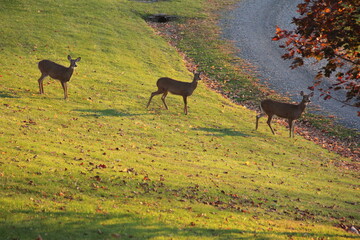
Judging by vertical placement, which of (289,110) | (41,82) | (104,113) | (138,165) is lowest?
(104,113)

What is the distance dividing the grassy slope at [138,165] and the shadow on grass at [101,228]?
32mm

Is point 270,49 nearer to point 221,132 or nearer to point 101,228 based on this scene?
point 221,132

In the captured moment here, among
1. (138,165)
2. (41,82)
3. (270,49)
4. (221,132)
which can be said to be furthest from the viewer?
(270,49)

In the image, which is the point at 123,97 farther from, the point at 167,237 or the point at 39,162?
the point at 167,237

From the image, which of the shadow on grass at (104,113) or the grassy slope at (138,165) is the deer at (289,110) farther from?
the shadow on grass at (104,113)

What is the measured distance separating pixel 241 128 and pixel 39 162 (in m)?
12.6

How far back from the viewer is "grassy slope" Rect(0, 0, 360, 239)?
29.9 ft

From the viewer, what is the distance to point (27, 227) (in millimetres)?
7883

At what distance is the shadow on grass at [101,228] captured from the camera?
25.6ft

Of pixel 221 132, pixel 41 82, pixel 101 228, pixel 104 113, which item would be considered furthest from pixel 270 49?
pixel 101 228

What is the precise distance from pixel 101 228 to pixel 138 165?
500 centimetres

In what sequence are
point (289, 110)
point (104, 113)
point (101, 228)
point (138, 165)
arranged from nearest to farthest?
point (101, 228) < point (138, 165) < point (104, 113) < point (289, 110)

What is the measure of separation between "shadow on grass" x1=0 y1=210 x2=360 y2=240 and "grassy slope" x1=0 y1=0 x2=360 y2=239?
0.03 meters

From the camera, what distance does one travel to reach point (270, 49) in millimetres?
40781
